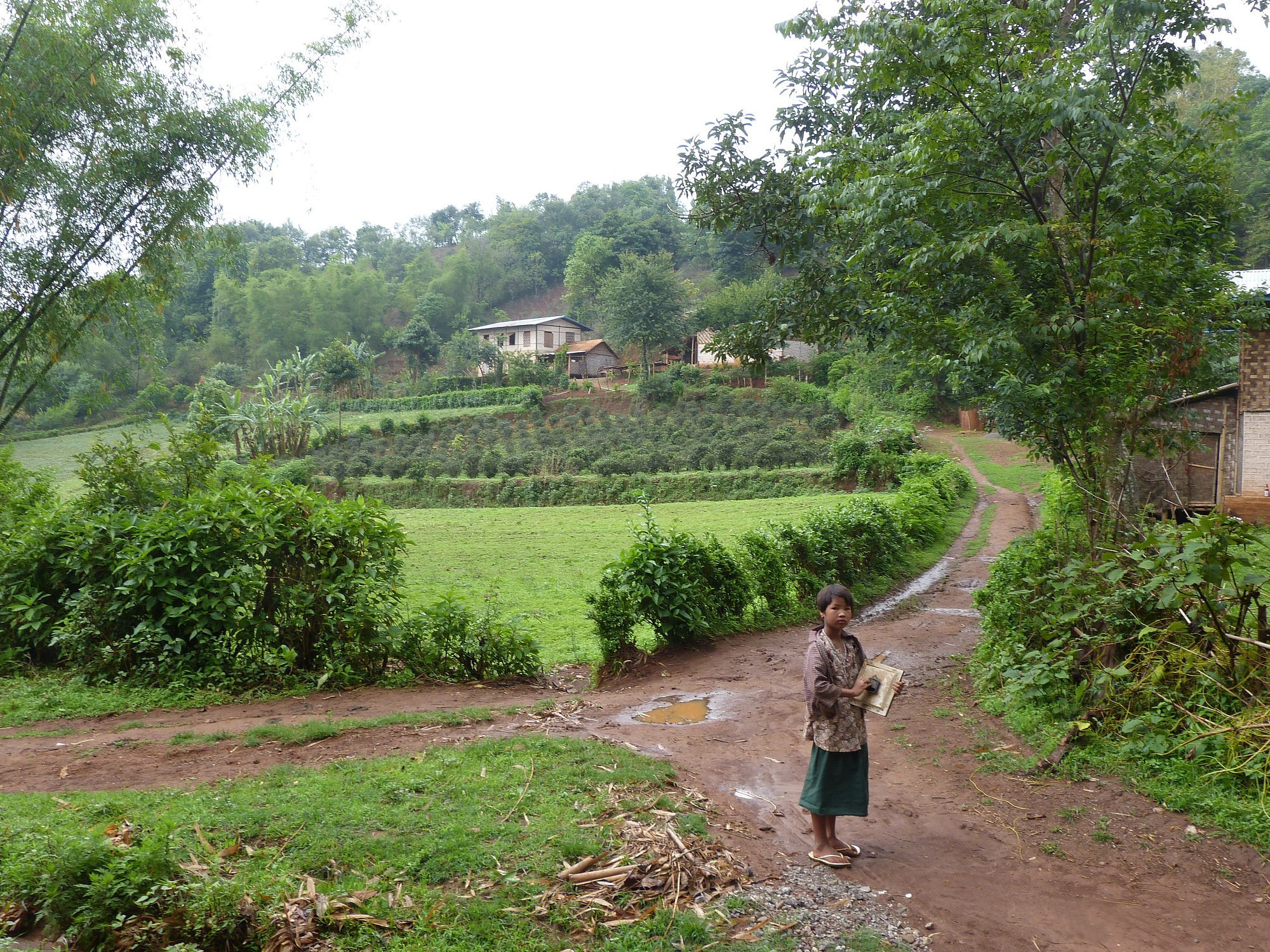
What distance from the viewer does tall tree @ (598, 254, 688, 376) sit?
4975 cm

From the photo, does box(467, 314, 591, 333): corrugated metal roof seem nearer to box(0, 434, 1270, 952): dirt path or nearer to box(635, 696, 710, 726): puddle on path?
box(0, 434, 1270, 952): dirt path

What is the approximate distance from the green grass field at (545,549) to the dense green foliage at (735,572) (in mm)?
649

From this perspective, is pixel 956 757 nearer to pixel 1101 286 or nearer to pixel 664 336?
pixel 1101 286

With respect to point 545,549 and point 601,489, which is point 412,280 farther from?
point 545,549

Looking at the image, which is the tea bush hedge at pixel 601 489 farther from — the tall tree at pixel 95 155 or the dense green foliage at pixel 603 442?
the tall tree at pixel 95 155

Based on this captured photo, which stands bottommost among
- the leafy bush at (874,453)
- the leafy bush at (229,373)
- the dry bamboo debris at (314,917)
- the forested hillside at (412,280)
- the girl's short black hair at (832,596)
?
the dry bamboo debris at (314,917)

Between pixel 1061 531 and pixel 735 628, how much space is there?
3964mm

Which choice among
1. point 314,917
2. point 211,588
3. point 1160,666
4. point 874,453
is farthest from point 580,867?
point 874,453

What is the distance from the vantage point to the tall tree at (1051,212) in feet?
22.1

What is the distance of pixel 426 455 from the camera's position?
39.5 m

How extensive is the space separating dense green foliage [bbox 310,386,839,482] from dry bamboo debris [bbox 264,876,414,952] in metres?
30.0

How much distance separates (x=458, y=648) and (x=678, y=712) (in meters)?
2.35

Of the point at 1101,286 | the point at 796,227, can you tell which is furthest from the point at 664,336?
the point at 1101,286

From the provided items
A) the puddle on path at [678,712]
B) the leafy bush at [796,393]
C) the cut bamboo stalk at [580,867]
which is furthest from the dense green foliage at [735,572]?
the leafy bush at [796,393]
